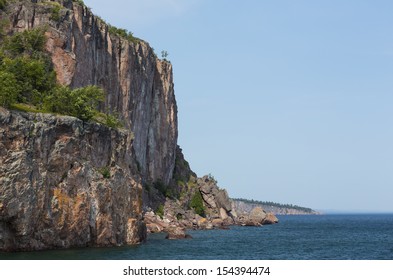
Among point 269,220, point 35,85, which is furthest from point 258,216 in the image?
point 35,85

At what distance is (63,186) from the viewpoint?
5928 centimetres

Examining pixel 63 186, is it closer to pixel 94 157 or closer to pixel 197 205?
pixel 94 157

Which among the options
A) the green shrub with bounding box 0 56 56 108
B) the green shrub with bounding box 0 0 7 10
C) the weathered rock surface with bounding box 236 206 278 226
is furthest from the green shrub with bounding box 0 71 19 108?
the weathered rock surface with bounding box 236 206 278 226

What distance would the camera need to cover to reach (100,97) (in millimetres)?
75812

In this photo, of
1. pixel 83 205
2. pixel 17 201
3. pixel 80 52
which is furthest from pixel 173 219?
pixel 17 201

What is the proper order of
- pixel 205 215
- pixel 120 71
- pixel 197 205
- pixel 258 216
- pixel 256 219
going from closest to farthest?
pixel 120 71 → pixel 197 205 → pixel 205 215 → pixel 256 219 → pixel 258 216

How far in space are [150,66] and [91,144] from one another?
73771 millimetres

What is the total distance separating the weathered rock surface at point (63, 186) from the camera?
5322 cm

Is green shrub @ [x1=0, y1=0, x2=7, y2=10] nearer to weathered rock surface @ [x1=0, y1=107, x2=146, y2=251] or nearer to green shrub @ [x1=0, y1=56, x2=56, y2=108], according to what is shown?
green shrub @ [x1=0, y1=56, x2=56, y2=108]

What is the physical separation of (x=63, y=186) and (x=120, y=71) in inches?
2465

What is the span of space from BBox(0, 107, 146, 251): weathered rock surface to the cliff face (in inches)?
848

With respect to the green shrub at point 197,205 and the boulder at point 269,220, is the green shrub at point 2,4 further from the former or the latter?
the boulder at point 269,220

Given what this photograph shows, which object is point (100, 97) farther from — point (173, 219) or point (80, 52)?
point (173, 219)

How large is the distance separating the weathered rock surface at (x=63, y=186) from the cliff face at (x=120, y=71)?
21550 millimetres
